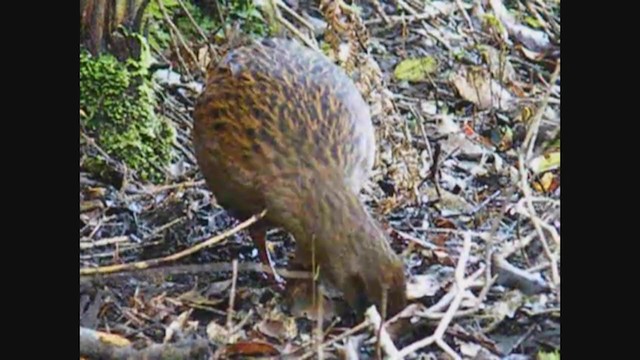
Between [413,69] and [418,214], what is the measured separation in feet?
0.91

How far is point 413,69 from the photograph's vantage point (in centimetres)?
196

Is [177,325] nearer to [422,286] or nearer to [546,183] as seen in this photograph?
[422,286]

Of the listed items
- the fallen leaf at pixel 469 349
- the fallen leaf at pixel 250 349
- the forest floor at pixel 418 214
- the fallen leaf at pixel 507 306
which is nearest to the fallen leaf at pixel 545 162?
the forest floor at pixel 418 214

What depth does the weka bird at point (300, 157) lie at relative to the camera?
6.24ft

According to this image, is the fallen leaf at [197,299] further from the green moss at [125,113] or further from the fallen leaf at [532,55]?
the fallen leaf at [532,55]

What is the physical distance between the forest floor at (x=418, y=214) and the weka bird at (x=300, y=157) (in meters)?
0.03

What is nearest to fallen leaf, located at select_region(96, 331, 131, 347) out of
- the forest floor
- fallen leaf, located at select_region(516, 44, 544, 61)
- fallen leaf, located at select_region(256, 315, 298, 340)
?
the forest floor

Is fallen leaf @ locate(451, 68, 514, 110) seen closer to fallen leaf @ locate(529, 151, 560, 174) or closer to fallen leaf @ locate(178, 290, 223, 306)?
fallen leaf @ locate(529, 151, 560, 174)

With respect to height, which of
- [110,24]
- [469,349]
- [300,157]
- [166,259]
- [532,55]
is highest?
[110,24]

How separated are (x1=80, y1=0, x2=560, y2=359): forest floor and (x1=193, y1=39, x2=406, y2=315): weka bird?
0.10 feet

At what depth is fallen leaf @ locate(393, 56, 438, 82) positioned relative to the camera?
196 cm

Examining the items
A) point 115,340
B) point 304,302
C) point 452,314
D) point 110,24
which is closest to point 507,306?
point 452,314
